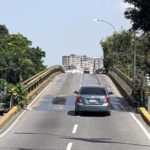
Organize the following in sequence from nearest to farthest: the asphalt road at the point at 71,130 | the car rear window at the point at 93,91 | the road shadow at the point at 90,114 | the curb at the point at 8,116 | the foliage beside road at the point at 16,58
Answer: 1. the asphalt road at the point at 71,130
2. the curb at the point at 8,116
3. the car rear window at the point at 93,91
4. the road shadow at the point at 90,114
5. the foliage beside road at the point at 16,58

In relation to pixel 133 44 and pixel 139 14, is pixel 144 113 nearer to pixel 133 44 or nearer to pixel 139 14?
pixel 139 14

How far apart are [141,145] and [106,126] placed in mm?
6656

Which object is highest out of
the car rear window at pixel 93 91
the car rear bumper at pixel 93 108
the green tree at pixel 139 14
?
the green tree at pixel 139 14

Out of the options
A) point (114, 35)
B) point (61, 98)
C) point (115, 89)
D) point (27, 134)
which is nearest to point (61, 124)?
point (27, 134)

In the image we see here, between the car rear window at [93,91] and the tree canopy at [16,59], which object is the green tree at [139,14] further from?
the tree canopy at [16,59]

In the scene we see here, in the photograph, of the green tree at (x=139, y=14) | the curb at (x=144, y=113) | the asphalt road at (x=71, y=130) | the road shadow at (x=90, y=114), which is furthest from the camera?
the green tree at (x=139, y=14)

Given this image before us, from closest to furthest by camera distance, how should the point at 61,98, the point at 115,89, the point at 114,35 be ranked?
1. the point at 61,98
2. the point at 115,89
3. the point at 114,35

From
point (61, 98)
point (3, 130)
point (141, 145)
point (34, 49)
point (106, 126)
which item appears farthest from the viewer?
point (34, 49)

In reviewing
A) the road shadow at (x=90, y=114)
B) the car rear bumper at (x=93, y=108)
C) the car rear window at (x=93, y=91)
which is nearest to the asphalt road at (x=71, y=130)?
the road shadow at (x=90, y=114)

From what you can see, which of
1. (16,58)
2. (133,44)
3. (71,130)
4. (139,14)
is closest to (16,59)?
(16,58)

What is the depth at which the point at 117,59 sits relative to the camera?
91.9 m

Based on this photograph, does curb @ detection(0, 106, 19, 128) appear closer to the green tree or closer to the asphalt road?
→ the asphalt road

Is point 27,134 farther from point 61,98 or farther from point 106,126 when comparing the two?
point 61,98

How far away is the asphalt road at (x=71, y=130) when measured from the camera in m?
21.5
